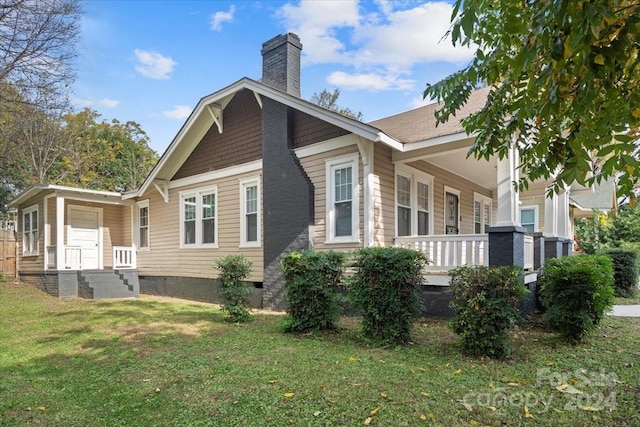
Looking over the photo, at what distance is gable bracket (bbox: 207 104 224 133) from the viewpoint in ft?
36.3

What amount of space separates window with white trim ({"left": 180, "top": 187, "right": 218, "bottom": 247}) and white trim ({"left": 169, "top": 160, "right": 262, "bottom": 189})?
31 cm

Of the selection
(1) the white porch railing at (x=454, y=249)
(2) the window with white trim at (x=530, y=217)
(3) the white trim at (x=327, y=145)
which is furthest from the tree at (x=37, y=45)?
(2) the window with white trim at (x=530, y=217)

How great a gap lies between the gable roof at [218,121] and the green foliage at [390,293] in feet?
9.11

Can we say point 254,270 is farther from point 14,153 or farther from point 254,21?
point 14,153

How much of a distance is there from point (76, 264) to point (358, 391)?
12.3 metres

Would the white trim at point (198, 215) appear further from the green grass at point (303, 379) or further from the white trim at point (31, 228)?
the white trim at point (31, 228)

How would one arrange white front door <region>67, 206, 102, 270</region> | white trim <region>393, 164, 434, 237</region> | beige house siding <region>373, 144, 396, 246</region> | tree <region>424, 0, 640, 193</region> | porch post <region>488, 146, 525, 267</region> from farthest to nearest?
1. white front door <region>67, 206, 102, 270</region>
2. white trim <region>393, 164, 434, 237</region>
3. beige house siding <region>373, 144, 396, 246</region>
4. porch post <region>488, 146, 525, 267</region>
5. tree <region>424, 0, 640, 193</region>

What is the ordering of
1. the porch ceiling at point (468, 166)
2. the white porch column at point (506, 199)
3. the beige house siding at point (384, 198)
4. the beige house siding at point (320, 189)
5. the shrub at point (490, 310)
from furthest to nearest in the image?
1. the porch ceiling at point (468, 166)
2. the beige house siding at point (320, 189)
3. the beige house siding at point (384, 198)
4. the white porch column at point (506, 199)
5. the shrub at point (490, 310)

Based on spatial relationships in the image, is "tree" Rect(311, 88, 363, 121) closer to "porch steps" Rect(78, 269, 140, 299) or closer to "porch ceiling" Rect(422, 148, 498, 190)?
"porch ceiling" Rect(422, 148, 498, 190)

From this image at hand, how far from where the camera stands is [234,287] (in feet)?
24.8

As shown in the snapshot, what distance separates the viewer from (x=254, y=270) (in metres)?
10.2

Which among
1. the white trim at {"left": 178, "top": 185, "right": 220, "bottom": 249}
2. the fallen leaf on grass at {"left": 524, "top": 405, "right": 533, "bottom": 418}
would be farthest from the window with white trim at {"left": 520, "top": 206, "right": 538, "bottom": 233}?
the fallen leaf on grass at {"left": 524, "top": 405, "right": 533, "bottom": 418}

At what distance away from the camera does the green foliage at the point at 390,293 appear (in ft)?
18.2

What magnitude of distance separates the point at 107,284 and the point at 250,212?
18.3ft
